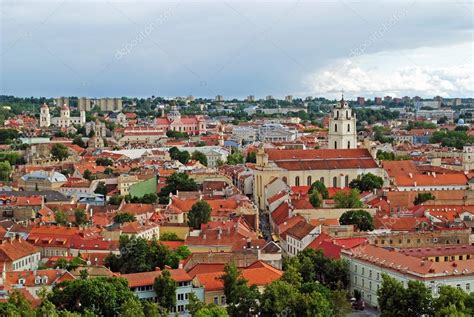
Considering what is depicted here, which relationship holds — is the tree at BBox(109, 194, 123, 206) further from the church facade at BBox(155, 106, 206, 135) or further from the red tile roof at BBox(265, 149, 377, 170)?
the church facade at BBox(155, 106, 206, 135)

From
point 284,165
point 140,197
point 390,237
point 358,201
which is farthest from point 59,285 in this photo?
point 284,165

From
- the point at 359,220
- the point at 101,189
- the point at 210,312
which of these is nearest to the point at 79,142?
the point at 101,189

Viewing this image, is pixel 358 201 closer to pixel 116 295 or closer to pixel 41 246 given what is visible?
pixel 41 246

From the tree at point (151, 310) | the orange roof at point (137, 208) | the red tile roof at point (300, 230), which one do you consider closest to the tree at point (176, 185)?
the orange roof at point (137, 208)

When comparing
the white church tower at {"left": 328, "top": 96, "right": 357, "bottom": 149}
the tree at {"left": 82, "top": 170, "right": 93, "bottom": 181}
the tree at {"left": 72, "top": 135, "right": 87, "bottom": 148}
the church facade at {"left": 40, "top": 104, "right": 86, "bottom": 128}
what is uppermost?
the church facade at {"left": 40, "top": 104, "right": 86, "bottom": 128}

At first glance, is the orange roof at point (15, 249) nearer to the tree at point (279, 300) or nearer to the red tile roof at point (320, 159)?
the tree at point (279, 300)

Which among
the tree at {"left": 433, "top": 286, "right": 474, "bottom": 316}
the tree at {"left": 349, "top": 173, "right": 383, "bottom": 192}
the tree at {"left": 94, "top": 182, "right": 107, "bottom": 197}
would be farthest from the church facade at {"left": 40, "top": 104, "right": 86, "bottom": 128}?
the tree at {"left": 433, "top": 286, "right": 474, "bottom": 316}
